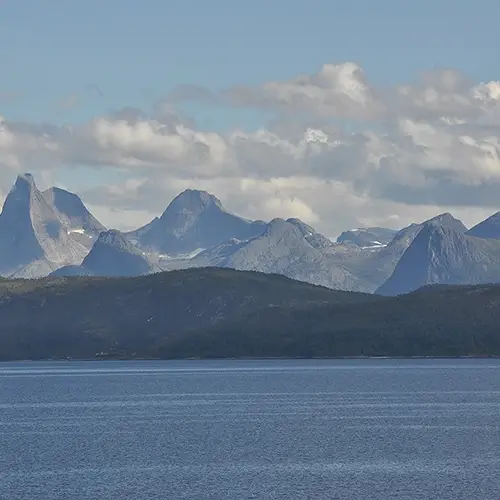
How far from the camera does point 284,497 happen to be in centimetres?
→ 12544

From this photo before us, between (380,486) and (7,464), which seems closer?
(380,486)

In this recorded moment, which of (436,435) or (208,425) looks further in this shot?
(208,425)

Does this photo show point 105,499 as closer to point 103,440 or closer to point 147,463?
point 147,463

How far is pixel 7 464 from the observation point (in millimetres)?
152375

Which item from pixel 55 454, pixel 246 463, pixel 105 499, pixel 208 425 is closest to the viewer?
pixel 105 499

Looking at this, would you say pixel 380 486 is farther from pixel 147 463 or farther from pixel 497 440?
pixel 497 440

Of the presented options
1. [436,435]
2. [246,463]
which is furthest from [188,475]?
[436,435]

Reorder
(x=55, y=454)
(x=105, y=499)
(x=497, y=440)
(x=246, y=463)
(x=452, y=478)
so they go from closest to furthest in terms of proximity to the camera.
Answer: (x=105, y=499) < (x=452, y=478) < (x=246, y=463) < (x=55, y=454) < (x=497, y=440)

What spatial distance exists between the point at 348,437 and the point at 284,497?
53759 millimetres

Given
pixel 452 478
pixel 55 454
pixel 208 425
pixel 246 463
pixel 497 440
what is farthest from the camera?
pixel 208 425

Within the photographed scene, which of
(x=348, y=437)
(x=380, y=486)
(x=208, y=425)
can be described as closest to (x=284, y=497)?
(x=380, y=486)

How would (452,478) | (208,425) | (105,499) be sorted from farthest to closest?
(208,425), (452,478), (105,499)

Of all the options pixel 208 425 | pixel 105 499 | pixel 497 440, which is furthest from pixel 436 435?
pixel 105 499

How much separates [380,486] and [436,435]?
161ft
